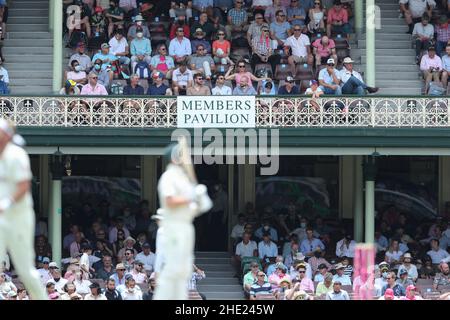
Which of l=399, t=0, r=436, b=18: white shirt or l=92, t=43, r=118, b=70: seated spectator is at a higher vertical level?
l=399, t=0, r=436, b=18: white shirt

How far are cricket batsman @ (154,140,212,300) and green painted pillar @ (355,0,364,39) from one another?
18.2m

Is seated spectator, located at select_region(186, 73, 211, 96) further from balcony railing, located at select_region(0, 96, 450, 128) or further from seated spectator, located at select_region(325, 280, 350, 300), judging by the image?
seated spectator, located at select_region(325, 280, 350, 300)

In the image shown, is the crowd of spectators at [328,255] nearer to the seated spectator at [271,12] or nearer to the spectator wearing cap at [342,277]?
the spectator wearing cap at [342,277]

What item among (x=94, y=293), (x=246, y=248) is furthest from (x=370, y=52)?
(x=94, y=293)

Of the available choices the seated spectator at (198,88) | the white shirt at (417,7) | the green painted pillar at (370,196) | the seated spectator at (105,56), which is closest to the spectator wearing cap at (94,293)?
Answer: the seated spectator at (198,88)

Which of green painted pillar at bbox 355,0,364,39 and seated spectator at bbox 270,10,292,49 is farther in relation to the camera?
green painted pillar at bbox 355,0,364,39

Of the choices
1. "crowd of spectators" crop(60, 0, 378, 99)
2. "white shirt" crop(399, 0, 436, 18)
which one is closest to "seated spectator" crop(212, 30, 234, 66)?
"crowd of spectators" crop(60, 0, 378, 99)

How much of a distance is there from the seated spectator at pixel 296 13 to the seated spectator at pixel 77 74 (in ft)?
16.1

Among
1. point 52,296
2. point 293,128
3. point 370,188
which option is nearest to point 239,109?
point 293,128

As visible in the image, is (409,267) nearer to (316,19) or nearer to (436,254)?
(436,254)

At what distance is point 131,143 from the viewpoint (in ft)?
106

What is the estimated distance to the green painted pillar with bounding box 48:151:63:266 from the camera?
31997 mm

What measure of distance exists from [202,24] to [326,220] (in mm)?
4854

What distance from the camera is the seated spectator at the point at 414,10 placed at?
36.0m
